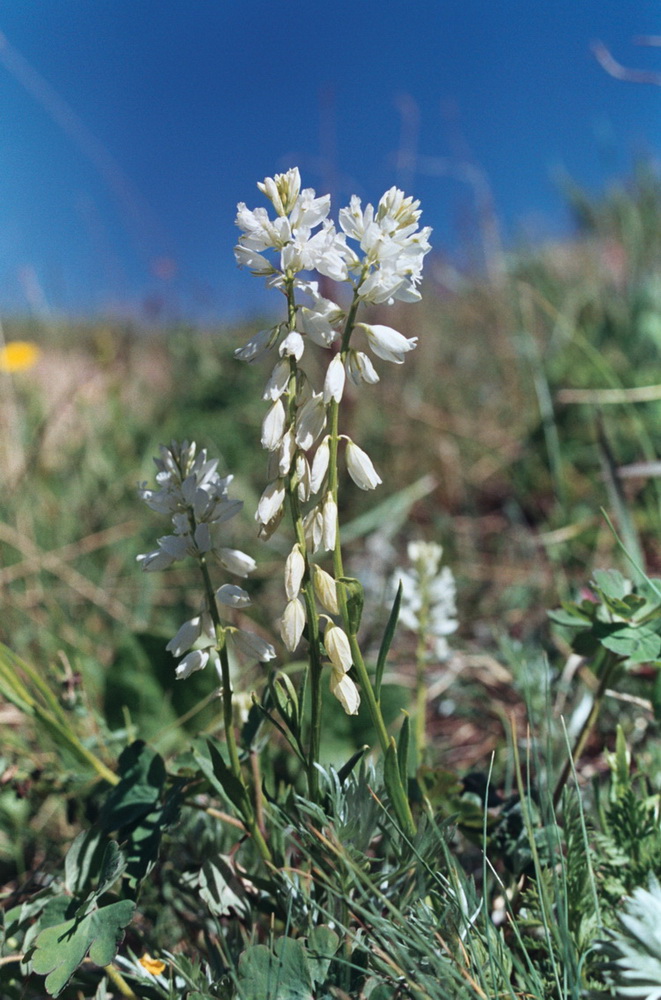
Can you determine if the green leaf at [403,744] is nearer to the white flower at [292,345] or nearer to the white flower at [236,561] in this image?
the white flower at [236,561]

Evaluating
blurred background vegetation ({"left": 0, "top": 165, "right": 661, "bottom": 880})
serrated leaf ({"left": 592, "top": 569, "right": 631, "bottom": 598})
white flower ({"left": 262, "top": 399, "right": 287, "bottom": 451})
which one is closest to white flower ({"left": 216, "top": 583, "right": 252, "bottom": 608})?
white flower ({"left": 262, "top": 399, "right": 287, "bottom": 451})

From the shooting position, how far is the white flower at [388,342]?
943 millimetres

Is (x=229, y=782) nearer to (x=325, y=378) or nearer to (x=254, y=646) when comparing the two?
(x=254, y=646)

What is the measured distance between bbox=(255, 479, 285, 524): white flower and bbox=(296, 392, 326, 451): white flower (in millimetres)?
65

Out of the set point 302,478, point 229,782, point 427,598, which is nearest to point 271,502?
point 302,478

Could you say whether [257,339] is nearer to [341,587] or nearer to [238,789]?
[341,587]

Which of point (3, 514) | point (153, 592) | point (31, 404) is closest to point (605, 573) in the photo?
point (153, 592)

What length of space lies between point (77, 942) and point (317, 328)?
0.85 meters

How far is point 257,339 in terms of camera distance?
3.19ft

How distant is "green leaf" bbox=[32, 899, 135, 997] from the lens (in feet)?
3.09

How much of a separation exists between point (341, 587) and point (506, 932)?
614 millimetres

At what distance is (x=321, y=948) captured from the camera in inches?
37.3

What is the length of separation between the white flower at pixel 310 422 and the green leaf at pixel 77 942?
628 millimetres

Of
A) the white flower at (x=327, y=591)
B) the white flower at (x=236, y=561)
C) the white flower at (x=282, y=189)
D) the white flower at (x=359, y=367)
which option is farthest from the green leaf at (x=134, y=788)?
the white flower at (x=282, y=189)
